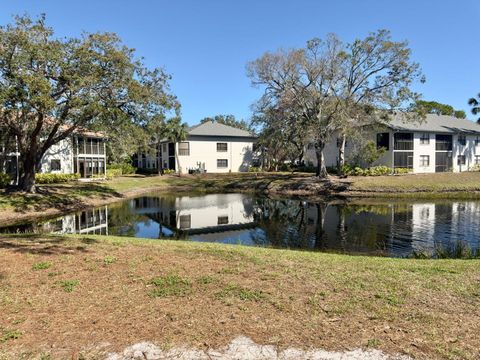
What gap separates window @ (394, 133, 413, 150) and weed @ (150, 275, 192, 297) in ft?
168

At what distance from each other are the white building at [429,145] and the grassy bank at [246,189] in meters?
8.71

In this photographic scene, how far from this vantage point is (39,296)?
6824 millimetres

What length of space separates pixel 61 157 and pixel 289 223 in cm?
3760

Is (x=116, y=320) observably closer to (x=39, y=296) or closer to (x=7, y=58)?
(x=39, y=296)

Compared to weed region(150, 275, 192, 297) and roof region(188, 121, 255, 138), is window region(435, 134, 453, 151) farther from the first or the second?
weed region(150, 275, 192, 297)

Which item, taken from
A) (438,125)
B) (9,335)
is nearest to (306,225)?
(9,335)

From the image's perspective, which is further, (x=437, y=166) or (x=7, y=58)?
(x=437, y=166)

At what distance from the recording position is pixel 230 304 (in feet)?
21.2

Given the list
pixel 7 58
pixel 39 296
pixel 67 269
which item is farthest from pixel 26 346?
pixel 7 58

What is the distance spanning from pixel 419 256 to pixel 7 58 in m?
25.9

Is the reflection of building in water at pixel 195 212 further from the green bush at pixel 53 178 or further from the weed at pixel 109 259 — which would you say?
the weed at pixel 109 259

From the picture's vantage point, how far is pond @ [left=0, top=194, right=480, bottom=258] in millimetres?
16359

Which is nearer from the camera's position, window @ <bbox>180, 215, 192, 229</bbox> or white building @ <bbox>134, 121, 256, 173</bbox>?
window @ <bbox>180, 215, 192, 229</bbox>


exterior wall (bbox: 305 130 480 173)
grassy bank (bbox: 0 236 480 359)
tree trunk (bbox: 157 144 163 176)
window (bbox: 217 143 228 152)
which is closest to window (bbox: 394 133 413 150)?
exterior wall (bbox: 305 130 480 173)
